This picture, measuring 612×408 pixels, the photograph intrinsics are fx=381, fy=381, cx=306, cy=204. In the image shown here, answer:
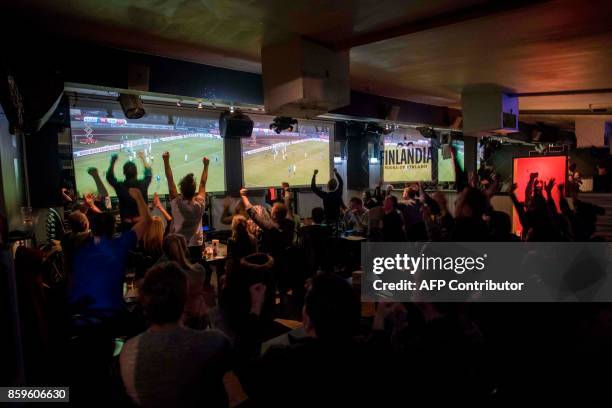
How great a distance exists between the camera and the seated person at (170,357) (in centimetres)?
136

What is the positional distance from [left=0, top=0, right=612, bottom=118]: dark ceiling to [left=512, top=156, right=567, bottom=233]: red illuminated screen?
1.13 meters

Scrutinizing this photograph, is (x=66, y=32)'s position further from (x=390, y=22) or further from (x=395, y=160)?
(x=395, y=160)

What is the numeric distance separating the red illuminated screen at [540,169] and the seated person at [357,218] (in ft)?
7.07

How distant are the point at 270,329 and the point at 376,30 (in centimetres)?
284

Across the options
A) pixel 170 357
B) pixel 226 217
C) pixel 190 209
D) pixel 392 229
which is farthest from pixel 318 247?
pixel 170 357

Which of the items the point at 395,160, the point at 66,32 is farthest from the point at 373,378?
the point at 395,160

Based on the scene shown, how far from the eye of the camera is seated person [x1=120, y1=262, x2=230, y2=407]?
136cm

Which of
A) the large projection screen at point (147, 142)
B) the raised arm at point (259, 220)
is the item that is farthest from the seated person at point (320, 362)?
the large projection screen at point (147, 142)

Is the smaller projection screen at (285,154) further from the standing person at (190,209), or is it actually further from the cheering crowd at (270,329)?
the standing person at (190,209)

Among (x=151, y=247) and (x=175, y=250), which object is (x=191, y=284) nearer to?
(x=175, y=250)

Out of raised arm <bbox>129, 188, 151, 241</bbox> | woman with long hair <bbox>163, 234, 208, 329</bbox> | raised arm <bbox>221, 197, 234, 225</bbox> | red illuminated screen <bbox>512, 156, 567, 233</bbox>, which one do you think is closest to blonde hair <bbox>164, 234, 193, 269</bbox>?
woman with long hair <bbox>163, 234, 208, 329</bbox>

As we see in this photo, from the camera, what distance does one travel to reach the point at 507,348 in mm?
2311

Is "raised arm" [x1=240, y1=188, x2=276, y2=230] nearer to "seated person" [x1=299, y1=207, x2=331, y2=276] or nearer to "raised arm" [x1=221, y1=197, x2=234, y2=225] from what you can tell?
"raised arm" [x1=221, y1=197, x2=234, y2=225]

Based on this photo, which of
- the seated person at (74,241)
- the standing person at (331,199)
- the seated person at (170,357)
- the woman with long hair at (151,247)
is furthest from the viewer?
the standing person at (331,199)
